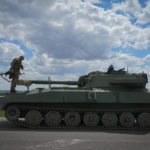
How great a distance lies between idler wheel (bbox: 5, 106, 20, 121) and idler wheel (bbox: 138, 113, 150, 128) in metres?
7.11

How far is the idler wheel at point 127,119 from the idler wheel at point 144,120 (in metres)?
0.44

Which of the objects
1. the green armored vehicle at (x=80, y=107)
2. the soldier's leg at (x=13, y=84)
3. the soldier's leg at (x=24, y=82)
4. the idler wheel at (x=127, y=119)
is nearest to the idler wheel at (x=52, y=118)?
the green armored vehicle at (x=80, y=107)

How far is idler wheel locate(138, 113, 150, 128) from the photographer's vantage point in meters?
11.6

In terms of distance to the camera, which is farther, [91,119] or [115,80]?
[115,80]

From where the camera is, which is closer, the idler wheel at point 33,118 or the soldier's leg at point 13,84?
the idler wheel at point 33,118

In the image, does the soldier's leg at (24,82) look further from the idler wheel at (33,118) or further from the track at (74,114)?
the idler wheel at (33,118)

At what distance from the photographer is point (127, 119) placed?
11.6 meters

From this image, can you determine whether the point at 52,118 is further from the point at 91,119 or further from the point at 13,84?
the point at 13,84

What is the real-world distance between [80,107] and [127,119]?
2.85 metres

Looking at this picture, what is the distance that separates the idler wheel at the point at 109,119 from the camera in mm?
11512

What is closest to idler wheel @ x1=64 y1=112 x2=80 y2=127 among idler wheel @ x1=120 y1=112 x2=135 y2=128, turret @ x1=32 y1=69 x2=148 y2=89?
turret @ x1=32 y1=69 x2=148 y2=89

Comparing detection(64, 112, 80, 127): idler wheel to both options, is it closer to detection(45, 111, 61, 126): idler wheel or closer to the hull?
the hull

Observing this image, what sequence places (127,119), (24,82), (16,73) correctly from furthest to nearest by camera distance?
(16,73), (24,82), (127,119)

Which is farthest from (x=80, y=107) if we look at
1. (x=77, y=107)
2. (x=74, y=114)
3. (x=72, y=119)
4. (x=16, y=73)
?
(x=16, y=73)
